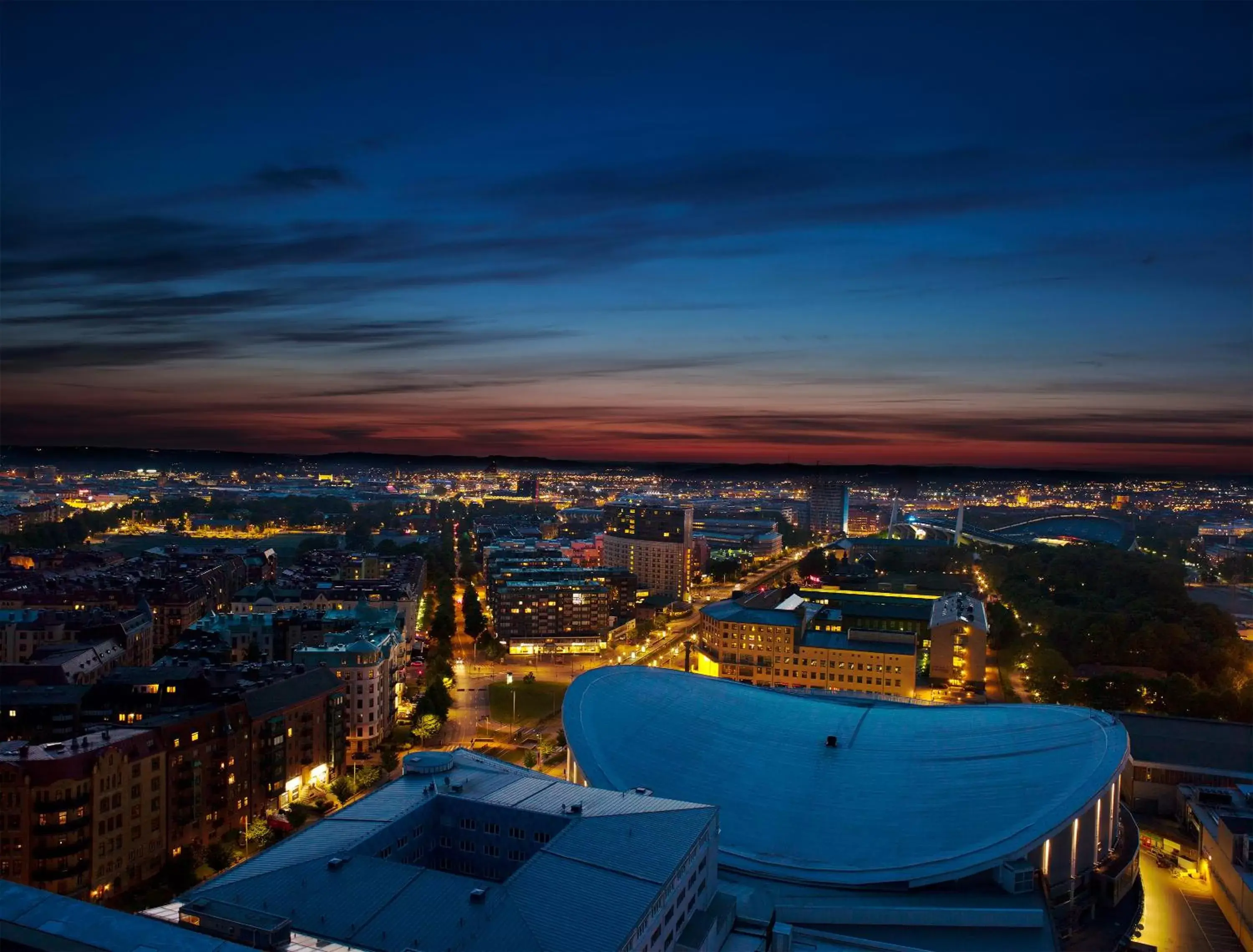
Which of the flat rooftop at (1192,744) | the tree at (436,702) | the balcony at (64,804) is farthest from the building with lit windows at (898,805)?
the balcony at (64,804)

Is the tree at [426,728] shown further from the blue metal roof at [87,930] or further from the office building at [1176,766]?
the office building at [1176,766]

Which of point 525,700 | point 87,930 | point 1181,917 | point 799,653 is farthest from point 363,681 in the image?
point 1181,917

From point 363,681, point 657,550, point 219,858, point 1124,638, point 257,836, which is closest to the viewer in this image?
point 219,858

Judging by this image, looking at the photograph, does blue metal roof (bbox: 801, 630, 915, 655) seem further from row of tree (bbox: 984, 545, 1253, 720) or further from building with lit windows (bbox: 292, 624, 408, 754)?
building with lit windows (bbox: 292, 624, 408, 754)

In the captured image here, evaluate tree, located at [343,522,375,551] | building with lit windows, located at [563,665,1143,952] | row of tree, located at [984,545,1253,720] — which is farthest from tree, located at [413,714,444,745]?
tree, located at [343,522,375,551]

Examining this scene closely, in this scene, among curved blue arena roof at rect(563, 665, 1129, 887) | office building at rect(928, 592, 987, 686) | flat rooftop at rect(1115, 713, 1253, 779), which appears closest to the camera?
curved blue arena roof at rect(563, 665, 1129, 887)

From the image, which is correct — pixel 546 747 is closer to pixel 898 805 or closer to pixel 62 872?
pixel 898 805
